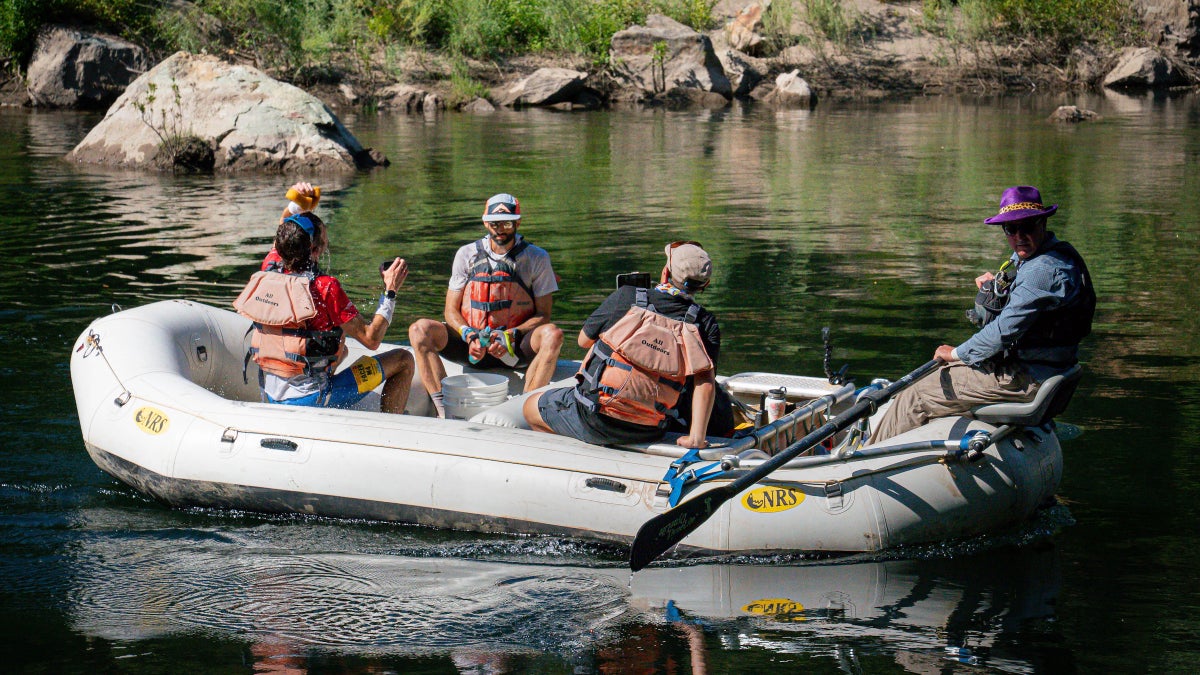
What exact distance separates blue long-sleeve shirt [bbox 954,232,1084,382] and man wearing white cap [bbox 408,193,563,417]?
2249 mm

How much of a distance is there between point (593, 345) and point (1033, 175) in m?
13.4

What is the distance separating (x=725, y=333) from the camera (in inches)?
366

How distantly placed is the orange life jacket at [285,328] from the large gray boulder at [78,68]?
25.1 m

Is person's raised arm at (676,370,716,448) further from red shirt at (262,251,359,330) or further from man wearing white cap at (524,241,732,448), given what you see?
red shirt at (262,251,359,330)

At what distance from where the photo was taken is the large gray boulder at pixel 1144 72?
105 feet

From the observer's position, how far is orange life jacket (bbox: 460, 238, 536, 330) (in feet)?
22.5

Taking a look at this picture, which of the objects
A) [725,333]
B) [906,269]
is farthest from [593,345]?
[906,269]

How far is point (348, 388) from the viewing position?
20.9 ft

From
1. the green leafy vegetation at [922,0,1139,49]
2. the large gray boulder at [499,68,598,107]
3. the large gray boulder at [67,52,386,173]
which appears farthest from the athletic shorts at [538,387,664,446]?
the green leafy vegetation at [922,0,1139,49]

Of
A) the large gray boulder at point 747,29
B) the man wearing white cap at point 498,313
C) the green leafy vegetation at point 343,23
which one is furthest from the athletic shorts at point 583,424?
the large gray boulder at point 747,29

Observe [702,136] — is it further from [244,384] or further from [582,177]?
[244,384]

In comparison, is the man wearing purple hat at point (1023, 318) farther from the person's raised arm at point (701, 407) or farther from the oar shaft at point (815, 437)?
the person's raised arm at point (701, 407)

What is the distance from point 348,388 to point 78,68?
2546 centimetres

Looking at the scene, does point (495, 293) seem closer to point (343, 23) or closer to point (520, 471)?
point (520, 471)
